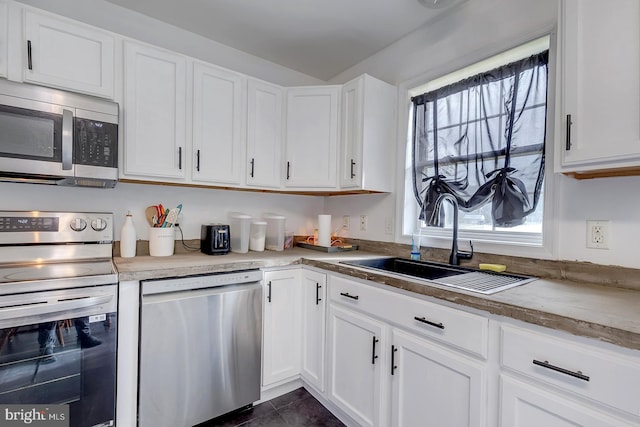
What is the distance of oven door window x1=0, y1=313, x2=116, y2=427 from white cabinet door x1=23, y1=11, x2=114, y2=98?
3.90ft

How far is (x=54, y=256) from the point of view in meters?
1.58

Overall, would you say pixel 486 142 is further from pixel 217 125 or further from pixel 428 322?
pixel 217 125

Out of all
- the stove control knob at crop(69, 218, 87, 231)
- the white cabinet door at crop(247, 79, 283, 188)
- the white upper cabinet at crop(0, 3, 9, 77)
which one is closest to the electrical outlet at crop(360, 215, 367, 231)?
the white cabinet door at crop(247, 79, 283, 188)

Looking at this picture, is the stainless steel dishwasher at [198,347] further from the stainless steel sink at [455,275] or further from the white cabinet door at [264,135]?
the white cabinet door at [264,135]

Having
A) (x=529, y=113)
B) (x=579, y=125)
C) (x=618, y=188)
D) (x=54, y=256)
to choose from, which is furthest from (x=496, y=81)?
(x=54, y=256)

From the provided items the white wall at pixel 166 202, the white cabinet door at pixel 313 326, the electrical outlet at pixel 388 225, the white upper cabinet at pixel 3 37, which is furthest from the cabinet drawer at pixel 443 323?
the white upper cabinet at pixel 3 37

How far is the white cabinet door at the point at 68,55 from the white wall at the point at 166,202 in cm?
60

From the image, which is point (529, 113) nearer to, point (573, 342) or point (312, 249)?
point (573, 342)

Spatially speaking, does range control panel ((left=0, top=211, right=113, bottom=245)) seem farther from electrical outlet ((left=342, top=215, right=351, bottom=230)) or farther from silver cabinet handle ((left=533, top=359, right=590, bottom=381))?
silver cabinet handle ((left=533, top=359, right=590, bottom=381))

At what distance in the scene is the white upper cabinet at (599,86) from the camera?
103 centimetres

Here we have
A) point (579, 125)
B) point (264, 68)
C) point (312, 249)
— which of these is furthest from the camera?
point (264, 68)

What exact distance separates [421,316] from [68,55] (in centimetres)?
215

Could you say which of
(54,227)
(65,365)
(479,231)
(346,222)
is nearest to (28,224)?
(54,227)

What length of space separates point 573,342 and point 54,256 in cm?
224
